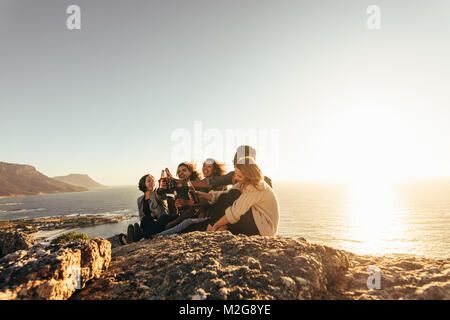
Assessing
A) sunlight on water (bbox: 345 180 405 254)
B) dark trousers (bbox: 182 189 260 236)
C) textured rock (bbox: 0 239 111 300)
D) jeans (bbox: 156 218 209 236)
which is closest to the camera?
textured rock (bbox: 0 239 111 300)

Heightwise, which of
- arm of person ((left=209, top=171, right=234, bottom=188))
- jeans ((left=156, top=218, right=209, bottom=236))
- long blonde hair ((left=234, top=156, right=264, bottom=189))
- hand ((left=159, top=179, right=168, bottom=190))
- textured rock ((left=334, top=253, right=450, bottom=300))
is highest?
long blonde hair ((left=234, top=156, right=264, bottom=189))

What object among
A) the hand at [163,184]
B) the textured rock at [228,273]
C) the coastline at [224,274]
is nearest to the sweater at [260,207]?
the textured rock at [228,273]

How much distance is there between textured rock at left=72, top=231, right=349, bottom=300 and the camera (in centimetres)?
238

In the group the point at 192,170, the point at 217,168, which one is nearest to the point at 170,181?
Result: the point at 192,170

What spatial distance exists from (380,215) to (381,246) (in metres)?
46.8

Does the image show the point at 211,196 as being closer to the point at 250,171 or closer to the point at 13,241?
the point at 250,171

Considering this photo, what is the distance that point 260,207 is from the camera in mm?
4570

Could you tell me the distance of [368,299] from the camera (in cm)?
233

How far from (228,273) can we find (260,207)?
2.08m

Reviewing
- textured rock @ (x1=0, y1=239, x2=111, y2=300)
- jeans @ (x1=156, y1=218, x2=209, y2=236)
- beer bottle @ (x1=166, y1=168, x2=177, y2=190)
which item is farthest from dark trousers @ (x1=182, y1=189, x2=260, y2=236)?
textured rock @ (x1=0, y1=239, x2=111, y2=300)

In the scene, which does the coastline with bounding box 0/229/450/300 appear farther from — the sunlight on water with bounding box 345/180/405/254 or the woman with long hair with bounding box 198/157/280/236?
the sunlight on water with bounding box 345/180/405/254

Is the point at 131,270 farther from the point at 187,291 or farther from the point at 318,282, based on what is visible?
the point at 318,282

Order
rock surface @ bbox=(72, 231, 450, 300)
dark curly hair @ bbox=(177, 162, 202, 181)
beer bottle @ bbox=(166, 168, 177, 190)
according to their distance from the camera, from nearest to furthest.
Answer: rock surface @ bbox=(72, 231, 450, 300), beer bottle @ bbox=(166, 168, 177, 190), dark curly hair @ bbox=(177, 162, 202, 181)

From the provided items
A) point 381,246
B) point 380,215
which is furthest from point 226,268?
point 380,215
